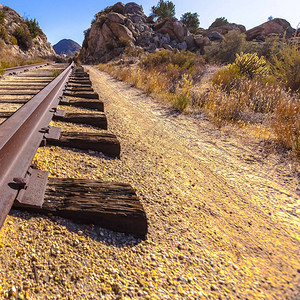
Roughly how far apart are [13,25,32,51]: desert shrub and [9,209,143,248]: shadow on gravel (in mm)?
34157

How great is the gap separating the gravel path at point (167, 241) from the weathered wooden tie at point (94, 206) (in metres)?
0.04

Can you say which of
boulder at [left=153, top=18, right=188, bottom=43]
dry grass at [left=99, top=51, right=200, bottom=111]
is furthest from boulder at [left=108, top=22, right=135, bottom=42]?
dry grass at [left=99, top=51, right=200, bottom=111]

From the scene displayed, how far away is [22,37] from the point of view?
27422mm

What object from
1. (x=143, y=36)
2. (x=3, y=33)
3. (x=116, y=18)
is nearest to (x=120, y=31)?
(x=116, y=18)

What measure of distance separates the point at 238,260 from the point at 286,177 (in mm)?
1928

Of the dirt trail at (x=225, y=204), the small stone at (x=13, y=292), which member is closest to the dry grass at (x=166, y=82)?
the dirt trail at (x=225, y=204)

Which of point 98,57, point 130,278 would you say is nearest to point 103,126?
point 130,278

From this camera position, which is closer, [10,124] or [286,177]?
[10,124]

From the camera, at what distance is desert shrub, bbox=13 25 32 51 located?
26750 mm

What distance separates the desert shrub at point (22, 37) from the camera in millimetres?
26750

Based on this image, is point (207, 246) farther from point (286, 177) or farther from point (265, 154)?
point (265, 154)

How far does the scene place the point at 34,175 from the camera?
3.73 feet

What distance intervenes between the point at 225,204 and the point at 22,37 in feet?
117

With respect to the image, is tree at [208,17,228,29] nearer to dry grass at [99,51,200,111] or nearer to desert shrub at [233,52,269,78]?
dry grass at [99,51,200,111]
